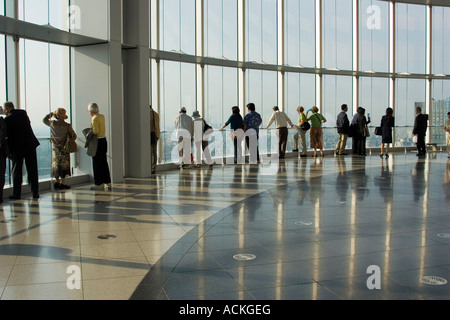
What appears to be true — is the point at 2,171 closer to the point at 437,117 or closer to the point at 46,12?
the point at 46,12

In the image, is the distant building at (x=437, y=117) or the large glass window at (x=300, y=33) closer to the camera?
the large glass window at (x=300, y=33)

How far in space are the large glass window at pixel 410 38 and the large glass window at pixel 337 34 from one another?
93.2 inches

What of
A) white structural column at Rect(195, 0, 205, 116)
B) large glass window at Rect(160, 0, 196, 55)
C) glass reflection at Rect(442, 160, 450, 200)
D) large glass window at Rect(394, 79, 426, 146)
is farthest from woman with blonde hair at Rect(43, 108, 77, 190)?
large glass window at Rect(394, 79, 426, 146)

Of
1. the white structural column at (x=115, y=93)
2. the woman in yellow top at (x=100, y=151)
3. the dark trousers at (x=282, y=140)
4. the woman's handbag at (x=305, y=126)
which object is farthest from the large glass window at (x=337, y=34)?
the woman in yellow top at (x=100, y=151)

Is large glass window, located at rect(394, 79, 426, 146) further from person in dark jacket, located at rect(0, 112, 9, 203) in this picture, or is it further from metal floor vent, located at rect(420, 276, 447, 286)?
metal floor vent, located at rect(420, 276, 447, 286)

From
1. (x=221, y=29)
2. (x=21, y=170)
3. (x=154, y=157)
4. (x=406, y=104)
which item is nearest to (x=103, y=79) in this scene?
(x=154, y=157)

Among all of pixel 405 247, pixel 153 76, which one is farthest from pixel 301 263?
pixel 153 76

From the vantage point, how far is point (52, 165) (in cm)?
920

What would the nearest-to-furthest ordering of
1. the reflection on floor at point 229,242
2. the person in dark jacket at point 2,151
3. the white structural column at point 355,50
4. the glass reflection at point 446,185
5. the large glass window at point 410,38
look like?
1. the reflection on floor at point 229,242
2. the person in dark jacket at point 2,151
3. the glass reflection at point 446,185
4. the white structural column at point 355,50
5. the large glass window at point 410,38

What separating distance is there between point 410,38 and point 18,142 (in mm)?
16941

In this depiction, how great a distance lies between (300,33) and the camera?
1753 centimetres

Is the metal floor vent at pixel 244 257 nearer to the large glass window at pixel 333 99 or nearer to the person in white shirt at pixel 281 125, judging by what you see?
the person in white shirt at pixel 281 125

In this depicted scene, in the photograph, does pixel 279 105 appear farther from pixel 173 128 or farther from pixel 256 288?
pixel 256 288

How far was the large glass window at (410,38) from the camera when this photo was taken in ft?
65.2
